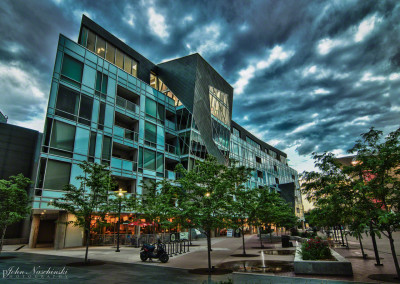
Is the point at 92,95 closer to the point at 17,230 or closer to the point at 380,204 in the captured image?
the point at 17,230

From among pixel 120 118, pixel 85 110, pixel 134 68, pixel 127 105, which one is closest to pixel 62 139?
pixel 85 110

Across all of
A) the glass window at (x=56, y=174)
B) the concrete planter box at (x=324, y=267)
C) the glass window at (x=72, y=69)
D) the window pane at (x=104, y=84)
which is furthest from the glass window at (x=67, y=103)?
the concrete planter box at (x=324, y=267)

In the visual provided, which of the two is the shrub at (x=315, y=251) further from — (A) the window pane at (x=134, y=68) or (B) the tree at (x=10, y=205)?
(A) the window pane at (x=134, y=68)

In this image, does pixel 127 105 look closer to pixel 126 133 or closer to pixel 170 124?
pixel 126 133

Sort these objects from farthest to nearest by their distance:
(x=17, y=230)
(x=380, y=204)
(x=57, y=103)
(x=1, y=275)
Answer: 1. (x=17, y=230)
2. (x=57, y=103)
3. (x=1, y=275)
4. (x=380, y=204)

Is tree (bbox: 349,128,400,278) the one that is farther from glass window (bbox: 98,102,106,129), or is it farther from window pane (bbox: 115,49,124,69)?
window pane (bbox: 115,49,124,69)

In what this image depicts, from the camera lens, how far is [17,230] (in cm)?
3628

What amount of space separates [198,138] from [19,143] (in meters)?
28.1

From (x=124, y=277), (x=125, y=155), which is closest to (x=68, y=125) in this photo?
(x=125, y=155)

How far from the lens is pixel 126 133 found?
3088cm

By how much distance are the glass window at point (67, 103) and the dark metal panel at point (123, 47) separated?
9621 millimetres

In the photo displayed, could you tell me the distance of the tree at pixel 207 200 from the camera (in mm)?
12867

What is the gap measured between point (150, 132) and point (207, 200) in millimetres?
22097

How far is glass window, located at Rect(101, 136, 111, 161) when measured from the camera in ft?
91.0
